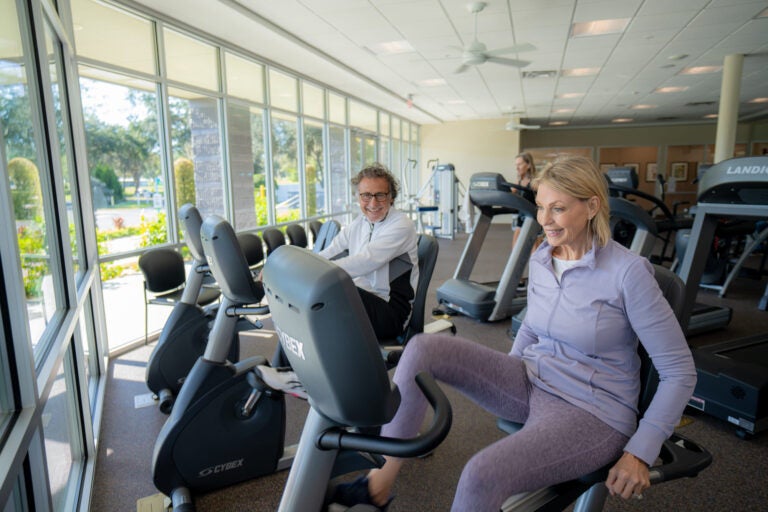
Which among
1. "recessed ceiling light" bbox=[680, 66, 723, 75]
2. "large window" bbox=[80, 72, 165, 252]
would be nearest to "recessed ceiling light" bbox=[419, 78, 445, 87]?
"recessed ceiling light" bbox=[680, 66, 723, 75]

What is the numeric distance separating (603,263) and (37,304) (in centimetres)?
202

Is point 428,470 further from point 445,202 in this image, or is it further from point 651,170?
point 651,170

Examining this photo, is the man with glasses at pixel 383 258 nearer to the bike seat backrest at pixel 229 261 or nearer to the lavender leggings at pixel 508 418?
the bike seat backrest at pixel 229 261

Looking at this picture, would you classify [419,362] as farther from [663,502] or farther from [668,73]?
[668,73]

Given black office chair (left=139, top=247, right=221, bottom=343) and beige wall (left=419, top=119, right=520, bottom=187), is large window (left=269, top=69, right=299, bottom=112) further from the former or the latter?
beige wall (left=419, top=119, right=520, bottom=187)

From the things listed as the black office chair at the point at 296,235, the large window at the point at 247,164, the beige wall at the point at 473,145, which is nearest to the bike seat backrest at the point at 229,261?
the black office chair at the point at 296,235

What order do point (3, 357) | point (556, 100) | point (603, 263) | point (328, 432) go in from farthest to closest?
point (556, 100) < point (603, 263) < point (3, 357) < point (328, 432)

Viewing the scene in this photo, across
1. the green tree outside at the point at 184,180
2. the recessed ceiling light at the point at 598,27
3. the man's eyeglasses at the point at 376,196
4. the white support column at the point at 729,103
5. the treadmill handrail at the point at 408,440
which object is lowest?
the treadmill handrail at the point at 408,440

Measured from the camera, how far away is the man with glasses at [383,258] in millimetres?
2357

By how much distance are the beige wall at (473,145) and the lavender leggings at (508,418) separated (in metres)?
12.9

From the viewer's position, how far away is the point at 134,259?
13.8 ft

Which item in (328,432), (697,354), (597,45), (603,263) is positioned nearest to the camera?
(328,432)

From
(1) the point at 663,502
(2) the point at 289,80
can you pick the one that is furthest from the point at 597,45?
(1) the point at 663,502

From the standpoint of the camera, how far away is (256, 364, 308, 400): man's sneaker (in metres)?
1.09
